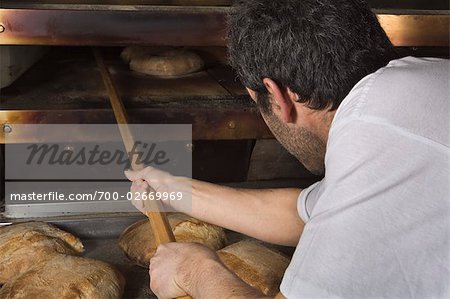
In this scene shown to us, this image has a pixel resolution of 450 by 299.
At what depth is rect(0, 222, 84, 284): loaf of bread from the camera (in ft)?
6.95

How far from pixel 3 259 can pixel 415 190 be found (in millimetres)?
1516

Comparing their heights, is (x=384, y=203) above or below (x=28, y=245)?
above

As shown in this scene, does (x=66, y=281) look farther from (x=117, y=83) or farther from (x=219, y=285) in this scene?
(x=117, y=83)

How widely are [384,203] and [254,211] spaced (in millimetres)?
911

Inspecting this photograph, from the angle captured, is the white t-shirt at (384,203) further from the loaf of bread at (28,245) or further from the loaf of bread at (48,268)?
the loaf of bread at (28,245)

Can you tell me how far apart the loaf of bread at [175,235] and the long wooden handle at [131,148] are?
15cm

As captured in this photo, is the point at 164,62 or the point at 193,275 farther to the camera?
the point at 164,62

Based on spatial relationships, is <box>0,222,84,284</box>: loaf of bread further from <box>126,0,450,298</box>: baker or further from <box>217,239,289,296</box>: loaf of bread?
<box>126,0,450,298</box>: baker

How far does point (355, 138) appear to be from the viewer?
1287 mm

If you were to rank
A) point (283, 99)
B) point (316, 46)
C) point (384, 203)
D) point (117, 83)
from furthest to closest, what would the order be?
point (117, 83) < point (283, 99) < point (316, 46) < point (384, 203)

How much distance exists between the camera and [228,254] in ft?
7.04

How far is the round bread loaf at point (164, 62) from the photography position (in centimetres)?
299

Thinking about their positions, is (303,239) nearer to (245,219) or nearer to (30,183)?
(245,219)

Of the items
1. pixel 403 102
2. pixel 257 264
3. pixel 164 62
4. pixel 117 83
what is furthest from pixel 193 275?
pixel 164 62
